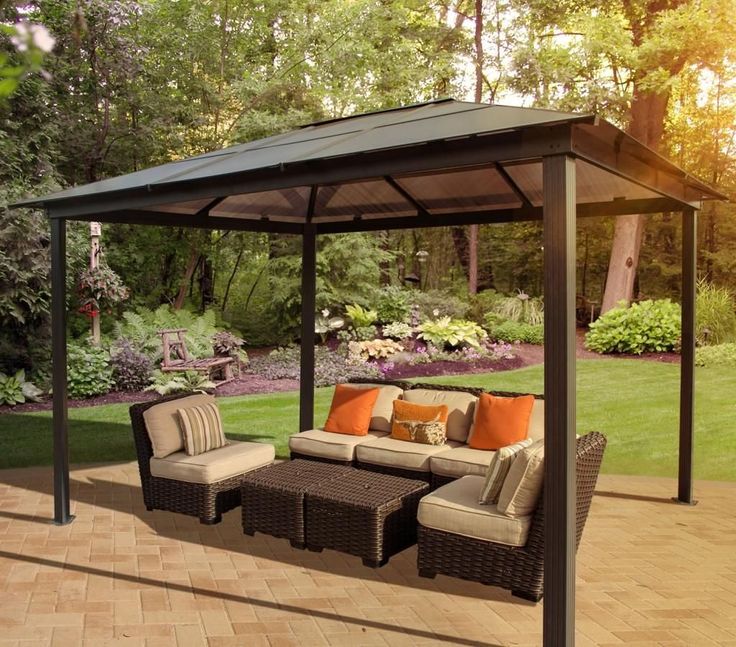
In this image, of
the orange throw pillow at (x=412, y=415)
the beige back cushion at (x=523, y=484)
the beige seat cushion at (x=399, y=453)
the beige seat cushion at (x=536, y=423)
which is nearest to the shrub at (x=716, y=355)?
the beige seat cushion at (x=536, y=423)

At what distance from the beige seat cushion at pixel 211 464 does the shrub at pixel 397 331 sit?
799cm

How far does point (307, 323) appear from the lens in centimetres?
788

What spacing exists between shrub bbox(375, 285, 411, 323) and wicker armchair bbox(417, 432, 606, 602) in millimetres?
10171

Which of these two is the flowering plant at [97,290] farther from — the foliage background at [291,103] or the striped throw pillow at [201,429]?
the striped throw pillow at [201,429]

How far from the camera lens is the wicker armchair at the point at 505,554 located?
4.32 metres

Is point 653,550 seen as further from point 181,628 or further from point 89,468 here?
point 89,468

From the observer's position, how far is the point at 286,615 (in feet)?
13.7

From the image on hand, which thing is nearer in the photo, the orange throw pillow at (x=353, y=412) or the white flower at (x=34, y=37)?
the white flower at (x=34, y=37)

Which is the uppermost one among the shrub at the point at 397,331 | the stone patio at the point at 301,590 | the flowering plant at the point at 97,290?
the flowering plant at the point at 97,290

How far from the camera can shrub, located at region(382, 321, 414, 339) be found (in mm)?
14148

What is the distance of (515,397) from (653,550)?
1661 mm

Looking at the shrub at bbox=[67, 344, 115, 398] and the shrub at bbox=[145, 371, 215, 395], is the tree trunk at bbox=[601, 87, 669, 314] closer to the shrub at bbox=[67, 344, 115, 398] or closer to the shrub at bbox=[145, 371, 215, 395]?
the shrub at bbox=[145, 371, 215, 395]

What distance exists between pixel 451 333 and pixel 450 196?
7012 mm

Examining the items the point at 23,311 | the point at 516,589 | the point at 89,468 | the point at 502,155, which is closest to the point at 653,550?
the point at 516,589
